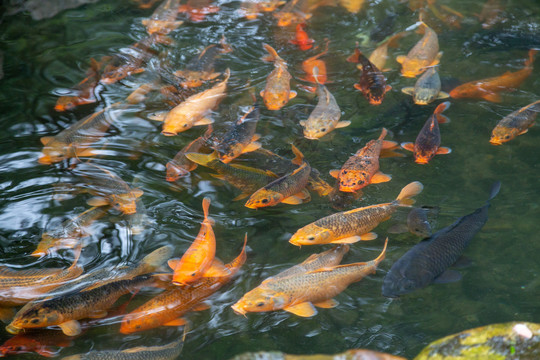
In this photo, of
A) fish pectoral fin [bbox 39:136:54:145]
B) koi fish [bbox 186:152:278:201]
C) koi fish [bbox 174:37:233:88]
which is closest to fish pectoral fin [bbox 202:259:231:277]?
koi fish [bbox 186:152:278:201]

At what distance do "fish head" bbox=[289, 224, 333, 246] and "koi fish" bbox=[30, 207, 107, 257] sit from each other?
184cm

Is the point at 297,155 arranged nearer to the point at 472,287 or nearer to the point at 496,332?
the point at 472,287

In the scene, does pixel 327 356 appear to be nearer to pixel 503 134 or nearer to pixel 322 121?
pixel 322 121

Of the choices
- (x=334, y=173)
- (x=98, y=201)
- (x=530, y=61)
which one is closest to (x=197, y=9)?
(x=98, y=201)

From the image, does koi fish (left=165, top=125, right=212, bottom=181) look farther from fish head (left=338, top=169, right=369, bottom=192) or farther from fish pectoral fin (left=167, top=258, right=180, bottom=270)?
fish head (left=338, top=169, right=369, bottom=192)

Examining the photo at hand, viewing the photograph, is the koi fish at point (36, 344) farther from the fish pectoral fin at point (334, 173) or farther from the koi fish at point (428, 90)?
the koi fish at point (428, 90)

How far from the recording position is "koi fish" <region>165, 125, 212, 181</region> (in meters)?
4.56

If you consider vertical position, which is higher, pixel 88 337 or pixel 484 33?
pixel 484 33

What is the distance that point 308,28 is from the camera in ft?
23.4

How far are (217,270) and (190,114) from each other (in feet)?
7.19

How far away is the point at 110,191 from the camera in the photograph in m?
4.28

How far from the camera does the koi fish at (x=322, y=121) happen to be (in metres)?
4.77

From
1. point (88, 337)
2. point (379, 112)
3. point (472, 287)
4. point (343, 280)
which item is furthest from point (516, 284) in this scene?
point (88, 337)

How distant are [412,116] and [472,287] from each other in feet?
7.81
